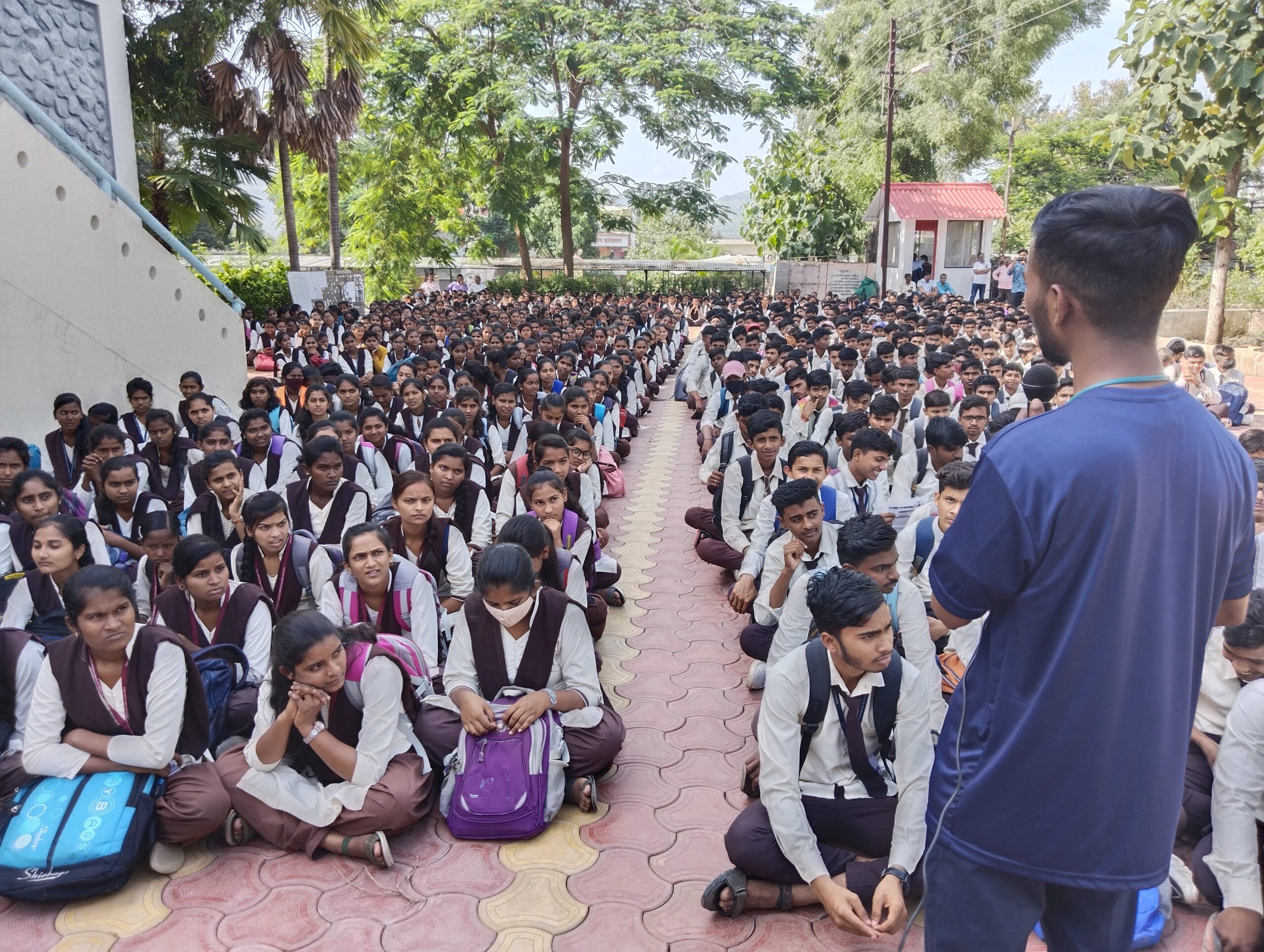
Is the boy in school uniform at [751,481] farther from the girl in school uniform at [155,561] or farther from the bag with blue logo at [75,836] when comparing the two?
the bag with blue logo at [75,836]

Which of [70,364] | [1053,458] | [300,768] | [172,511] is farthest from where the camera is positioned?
[70,364]

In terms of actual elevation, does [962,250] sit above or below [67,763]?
above

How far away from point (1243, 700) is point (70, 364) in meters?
8.49

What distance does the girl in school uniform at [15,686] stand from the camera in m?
3.14

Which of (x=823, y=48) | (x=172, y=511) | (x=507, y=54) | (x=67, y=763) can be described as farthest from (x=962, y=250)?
(x=67, y=763)

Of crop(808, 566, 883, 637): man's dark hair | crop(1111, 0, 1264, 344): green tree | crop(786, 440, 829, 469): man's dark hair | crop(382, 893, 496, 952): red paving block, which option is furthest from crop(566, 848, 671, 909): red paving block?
crop(1111, 0, 1264, 344): green tree

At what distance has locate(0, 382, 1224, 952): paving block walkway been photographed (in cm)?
268

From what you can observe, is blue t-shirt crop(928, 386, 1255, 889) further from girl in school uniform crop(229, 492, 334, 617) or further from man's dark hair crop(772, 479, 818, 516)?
girl in school uniform crop(229, 492, 334, 617)

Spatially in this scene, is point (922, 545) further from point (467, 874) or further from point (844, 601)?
point (467, 874)

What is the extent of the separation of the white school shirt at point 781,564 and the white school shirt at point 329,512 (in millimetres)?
2089

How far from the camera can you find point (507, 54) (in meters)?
21.7

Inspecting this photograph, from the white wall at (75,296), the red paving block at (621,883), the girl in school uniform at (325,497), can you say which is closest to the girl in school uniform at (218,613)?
the girl in school uniform at (325,497)

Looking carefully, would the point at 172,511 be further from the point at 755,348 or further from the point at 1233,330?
the point at 1233,330

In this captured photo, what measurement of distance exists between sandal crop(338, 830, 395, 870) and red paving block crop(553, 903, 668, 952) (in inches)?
25.1
